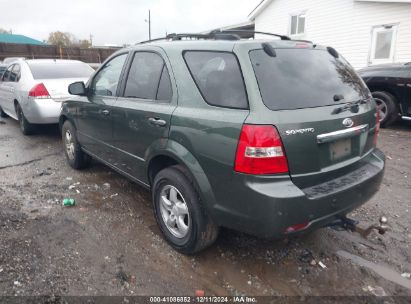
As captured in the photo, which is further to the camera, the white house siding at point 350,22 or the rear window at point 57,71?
the white house siding at point 350,22

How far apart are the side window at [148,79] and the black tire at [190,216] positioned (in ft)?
2.26

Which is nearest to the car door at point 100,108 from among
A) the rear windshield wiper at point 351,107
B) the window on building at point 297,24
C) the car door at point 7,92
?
the rear windshield wiper at point 351,107

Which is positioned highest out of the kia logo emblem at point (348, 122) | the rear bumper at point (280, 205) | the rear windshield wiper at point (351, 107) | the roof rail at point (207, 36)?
the roof rail at point (207, 36)

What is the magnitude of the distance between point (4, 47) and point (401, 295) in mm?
33757

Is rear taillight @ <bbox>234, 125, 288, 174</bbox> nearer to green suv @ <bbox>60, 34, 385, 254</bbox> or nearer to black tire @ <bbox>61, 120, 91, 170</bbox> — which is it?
green suv @ <bbox>60, 34, 385, 254</bbox>

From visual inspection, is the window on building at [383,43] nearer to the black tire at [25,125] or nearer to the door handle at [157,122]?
the black tire at [25,125]

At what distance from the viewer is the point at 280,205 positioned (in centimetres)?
227

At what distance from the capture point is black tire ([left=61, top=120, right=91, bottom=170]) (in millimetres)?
4977

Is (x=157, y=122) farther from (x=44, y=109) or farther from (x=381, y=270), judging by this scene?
(x=44, y=109)

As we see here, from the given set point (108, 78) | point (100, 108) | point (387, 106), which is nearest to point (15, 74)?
point (108, 78)

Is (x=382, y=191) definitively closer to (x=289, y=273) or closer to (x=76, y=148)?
(x=289, y=273)

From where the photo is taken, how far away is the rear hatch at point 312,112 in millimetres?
2346

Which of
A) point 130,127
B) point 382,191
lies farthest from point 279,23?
point 130,127

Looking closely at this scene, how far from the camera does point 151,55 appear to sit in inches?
131
